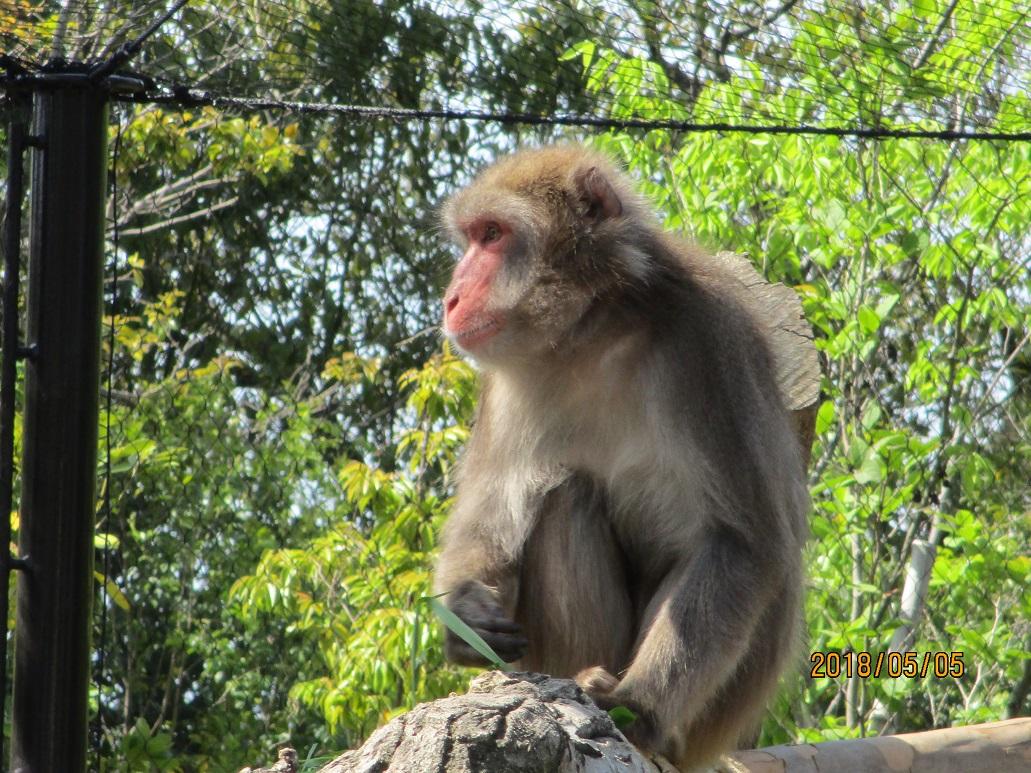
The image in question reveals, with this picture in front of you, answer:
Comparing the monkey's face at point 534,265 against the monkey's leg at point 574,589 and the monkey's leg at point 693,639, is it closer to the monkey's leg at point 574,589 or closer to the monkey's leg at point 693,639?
the monkey's leg at point 574,589

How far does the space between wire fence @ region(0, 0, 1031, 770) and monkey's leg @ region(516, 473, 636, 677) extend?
1.51 feet

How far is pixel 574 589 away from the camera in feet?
12.2

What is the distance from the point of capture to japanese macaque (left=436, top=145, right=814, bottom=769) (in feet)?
11.6

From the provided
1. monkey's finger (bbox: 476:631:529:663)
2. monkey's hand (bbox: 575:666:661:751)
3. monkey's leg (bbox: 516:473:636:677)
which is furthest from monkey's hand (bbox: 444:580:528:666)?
monkey's hand (bbox: 575:666:661:751)

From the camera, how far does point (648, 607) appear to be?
3.67m

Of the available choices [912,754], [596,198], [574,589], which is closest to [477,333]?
[596,198]

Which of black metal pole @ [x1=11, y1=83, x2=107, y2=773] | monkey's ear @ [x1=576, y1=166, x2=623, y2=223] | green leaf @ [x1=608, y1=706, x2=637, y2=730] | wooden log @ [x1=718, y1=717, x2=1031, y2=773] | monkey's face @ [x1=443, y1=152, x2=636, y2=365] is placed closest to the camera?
green leaf @ [x1=608, y1=706, x2=637, y2=730]

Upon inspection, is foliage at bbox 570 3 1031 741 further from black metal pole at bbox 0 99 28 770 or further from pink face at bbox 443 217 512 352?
black metal pole at bbox 0 99 28 770

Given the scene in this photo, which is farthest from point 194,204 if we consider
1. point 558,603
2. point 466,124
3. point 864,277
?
point 558,603

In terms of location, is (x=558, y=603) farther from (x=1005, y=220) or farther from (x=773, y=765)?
(x=1005, y=220)

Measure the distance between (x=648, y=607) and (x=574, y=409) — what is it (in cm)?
62

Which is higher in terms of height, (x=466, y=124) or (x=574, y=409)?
(x=466, y=124)

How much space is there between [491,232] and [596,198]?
0.33 meters

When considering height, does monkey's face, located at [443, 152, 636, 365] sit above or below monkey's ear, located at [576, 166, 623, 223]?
below
